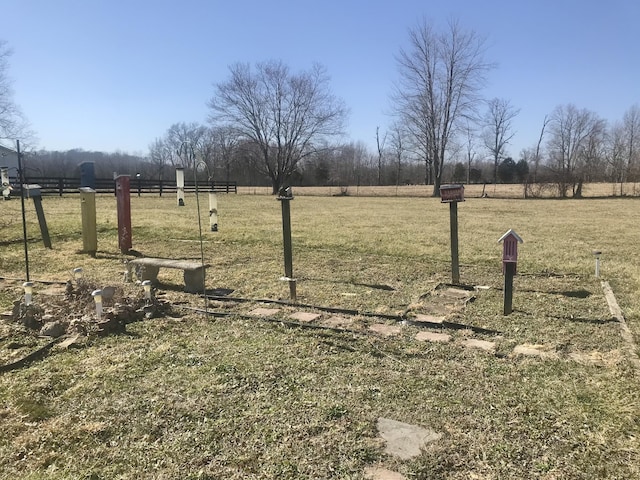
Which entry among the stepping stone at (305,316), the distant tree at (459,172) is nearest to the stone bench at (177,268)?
the stepping stone at (305,316)

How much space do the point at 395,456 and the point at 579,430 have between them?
102 centimetres

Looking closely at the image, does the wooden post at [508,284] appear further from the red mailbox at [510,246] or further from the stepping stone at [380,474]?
the stepping stone at [380,474]

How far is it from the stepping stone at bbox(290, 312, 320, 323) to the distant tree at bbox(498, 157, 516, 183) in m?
65.2

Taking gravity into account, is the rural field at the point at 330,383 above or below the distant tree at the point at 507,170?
below

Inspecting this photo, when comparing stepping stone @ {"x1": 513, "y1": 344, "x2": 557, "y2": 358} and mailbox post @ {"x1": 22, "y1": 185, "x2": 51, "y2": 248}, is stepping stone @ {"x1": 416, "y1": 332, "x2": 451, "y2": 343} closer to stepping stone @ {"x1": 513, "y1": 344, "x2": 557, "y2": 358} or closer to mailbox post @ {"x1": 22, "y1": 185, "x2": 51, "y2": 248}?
stepping stone @ {"x1": 513, "y1": 344, "x2": 557, "y2": 358}

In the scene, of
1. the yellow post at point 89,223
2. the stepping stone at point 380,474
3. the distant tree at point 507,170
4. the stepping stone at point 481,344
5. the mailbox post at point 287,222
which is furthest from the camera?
the distant tree at point 507,170

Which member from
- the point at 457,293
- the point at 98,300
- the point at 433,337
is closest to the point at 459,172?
the point at 457,293

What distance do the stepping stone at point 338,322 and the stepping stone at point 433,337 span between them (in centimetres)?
66

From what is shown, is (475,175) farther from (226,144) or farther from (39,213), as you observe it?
(39,213)

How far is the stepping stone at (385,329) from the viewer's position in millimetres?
4191

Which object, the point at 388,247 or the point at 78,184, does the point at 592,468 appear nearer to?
the point at 388,247

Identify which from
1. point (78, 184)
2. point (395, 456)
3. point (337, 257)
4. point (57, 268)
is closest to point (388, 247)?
point (337, 257)

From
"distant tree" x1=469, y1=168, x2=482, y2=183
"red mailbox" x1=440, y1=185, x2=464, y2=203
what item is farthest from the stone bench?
"distant tree" x1=469, y1=168, x2=482, y2=183

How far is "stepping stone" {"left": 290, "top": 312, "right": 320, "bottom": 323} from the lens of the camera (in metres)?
4.55
